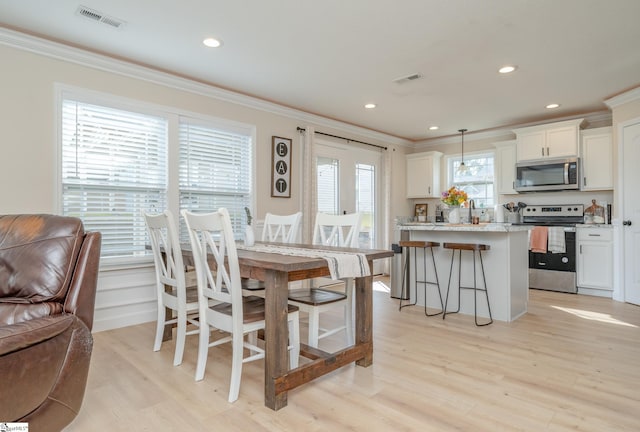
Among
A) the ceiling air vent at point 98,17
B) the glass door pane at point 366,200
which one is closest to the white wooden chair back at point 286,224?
the ceiling air vent at point 98,17

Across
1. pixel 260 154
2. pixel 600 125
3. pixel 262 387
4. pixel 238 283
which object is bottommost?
pixel 262 387

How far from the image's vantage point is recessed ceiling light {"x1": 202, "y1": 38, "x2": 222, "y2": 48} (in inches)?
122

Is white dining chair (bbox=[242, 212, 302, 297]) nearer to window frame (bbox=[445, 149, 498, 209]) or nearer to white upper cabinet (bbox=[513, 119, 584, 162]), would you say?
white upper cabinet (bbox=[513, 119, 584, 162])

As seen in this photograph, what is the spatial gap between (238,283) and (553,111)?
5.07 m

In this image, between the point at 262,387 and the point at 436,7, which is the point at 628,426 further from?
the point at 436,7

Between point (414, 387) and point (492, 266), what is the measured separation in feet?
6.43

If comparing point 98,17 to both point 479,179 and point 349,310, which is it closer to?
point 349,310

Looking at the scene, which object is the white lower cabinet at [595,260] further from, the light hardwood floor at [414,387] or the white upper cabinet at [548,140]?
the light hardwood floor at [414,387]

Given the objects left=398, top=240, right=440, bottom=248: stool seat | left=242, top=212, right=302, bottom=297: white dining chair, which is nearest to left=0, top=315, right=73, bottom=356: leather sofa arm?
left=242, top=212, right=302, bottom=297: white dining chair

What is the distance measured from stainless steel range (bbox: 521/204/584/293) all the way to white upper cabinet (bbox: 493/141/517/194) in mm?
644

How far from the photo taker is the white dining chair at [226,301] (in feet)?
Result: 6.64

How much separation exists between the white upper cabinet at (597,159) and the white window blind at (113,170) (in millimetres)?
5310

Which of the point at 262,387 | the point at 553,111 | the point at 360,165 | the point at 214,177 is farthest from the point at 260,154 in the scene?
the point at 553,111

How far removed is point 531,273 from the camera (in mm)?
5266
